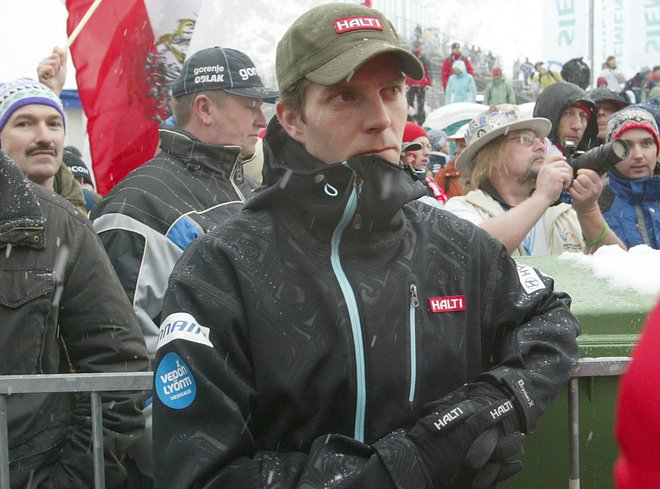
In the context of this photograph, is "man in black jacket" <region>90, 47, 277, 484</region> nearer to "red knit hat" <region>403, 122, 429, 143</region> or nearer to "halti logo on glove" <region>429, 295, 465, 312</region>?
"halti logo on glove" <region>429, 295, 465, 312</region>

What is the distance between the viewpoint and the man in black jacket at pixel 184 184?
3293mm

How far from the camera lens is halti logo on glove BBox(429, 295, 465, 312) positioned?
72.3 inches

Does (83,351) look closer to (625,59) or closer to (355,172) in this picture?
(355,172)

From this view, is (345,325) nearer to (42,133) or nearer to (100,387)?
(100,387)

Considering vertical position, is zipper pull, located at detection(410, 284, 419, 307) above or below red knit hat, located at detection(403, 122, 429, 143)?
above

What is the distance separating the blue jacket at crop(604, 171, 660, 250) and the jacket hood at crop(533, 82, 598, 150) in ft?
2.07

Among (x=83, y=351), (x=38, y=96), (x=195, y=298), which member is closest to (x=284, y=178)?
(x=195, y=298)

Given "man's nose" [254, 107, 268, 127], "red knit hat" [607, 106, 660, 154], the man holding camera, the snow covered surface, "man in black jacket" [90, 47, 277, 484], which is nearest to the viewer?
the snow covered surface

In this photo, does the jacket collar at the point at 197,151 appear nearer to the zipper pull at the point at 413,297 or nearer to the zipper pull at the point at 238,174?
the zipper pull at the point at 238,174

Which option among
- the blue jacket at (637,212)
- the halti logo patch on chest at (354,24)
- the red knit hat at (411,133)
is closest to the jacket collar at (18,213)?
the halti logo patch on chest at (354,24)

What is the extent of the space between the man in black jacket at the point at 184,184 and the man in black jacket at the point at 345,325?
1.39 meters

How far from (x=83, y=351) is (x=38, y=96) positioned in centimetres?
163

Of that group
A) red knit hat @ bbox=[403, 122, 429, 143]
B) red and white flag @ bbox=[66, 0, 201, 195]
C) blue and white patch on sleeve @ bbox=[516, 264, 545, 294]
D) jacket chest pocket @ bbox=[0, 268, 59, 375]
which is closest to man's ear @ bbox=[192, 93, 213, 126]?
red and white flag @ bbox=[66, 0, 201, 195]

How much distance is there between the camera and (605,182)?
16.7ft
